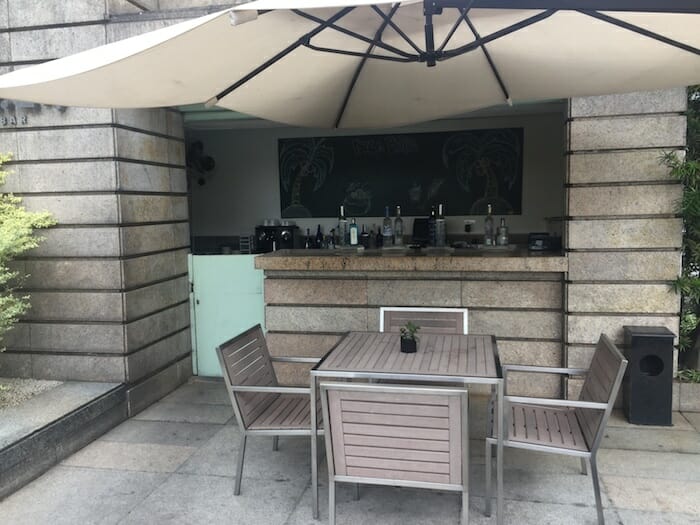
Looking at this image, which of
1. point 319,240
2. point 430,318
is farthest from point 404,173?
point 430,318

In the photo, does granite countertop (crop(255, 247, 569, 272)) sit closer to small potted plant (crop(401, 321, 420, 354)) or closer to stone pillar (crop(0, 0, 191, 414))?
stone pillar (crop(0, 0, 191, 414))

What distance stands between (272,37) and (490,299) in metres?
2.93

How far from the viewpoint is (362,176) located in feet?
→ 23.5

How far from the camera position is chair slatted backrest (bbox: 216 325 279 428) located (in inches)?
124

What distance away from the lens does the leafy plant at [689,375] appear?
4.39 meters

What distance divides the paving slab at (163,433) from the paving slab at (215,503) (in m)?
0.61

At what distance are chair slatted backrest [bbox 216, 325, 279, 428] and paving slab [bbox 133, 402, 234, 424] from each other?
3.50ft

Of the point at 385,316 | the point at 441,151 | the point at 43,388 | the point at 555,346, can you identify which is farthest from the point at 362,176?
the point at 43,388

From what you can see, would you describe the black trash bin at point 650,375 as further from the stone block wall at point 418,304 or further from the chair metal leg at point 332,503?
the chair metal leg at point 332,503

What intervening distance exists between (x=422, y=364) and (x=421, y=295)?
1711mm

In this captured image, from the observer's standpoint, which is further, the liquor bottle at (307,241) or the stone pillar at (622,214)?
the liquor bottle at (307,241)

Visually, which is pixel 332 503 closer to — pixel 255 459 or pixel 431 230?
pixel 255 459

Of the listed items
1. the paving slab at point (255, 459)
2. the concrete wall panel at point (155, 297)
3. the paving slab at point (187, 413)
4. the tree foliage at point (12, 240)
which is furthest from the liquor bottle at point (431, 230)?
the tree foliage at point (12, 240)

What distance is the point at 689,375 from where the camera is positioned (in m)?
4.41
